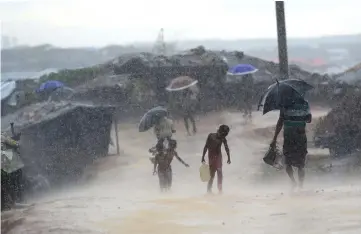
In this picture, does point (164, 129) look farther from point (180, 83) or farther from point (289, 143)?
point (289, 143)

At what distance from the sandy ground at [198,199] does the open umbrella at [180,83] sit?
650 mm

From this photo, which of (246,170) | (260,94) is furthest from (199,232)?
(260,94)

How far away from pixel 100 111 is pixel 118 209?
2642 mm

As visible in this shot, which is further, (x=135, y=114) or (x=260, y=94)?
(x=135, y=114)

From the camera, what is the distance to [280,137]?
7.76 metres

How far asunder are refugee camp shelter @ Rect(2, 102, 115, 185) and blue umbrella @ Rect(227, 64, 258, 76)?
1909mm

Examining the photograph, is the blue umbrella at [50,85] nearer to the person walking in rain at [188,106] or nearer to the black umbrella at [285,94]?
the person walking in rain at [188,106]

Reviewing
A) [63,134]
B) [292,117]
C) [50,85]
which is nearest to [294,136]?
[292,117]

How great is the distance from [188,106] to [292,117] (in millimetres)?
2216

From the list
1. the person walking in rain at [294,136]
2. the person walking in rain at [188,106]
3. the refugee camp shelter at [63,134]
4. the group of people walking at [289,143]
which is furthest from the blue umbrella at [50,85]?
the person walking in rain at [294,136]

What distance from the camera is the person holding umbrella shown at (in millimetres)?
7438

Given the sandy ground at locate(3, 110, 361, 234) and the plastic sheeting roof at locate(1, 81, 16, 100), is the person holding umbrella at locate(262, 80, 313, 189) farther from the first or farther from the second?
the plastic sheeting roof at locate(1, 81, 16, 100)

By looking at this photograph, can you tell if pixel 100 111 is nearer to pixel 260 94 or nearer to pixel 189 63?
pixel 189 63

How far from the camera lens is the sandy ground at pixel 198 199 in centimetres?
635
